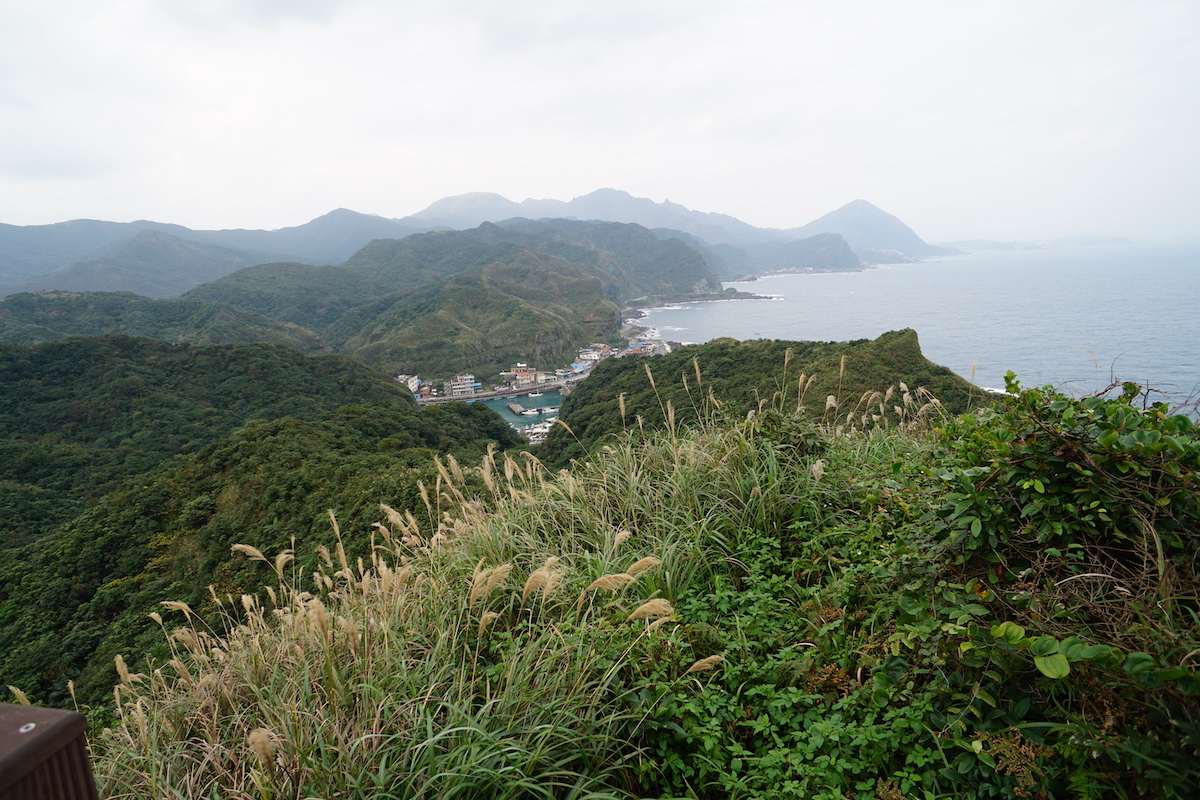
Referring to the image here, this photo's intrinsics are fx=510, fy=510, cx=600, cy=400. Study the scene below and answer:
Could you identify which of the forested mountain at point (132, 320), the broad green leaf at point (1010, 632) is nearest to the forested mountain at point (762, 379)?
the broad green leaf at point (1010, 632)

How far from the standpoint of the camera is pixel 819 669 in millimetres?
2500

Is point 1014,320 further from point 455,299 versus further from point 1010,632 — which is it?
point 455,299

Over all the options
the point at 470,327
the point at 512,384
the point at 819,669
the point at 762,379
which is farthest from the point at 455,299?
the point at 819,669

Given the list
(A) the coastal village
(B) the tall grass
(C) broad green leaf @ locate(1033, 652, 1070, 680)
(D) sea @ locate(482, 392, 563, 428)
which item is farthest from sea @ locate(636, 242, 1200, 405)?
(D) sea @ locate(482, 392, 563, 428)

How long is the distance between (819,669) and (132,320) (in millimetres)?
118917

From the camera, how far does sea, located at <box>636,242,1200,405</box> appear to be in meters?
41.9

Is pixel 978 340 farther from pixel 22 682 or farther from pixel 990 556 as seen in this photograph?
pixel 22 682

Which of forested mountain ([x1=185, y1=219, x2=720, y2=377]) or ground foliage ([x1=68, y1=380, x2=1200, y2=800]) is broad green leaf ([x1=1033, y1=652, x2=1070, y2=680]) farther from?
forested mountain ([x1=185, y1=219, x2=720, y2=377])

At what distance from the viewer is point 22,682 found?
12.8 m

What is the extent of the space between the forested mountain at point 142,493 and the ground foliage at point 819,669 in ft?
34.5

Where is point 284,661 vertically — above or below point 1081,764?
below

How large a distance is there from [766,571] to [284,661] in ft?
9.44

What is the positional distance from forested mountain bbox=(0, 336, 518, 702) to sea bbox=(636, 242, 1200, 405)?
1882cm

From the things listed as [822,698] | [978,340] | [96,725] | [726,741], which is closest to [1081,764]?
[822,698]
